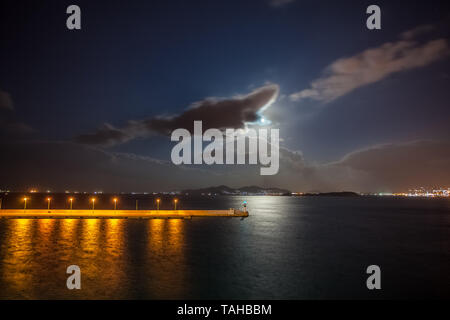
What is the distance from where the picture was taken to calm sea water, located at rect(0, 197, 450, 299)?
24547 mm

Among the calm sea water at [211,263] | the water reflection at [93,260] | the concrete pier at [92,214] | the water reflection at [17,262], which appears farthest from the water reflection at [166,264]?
the concrete pier at [92,214]

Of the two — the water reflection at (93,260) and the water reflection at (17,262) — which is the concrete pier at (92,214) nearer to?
the water reflection at (93,260)

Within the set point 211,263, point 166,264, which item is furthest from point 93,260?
point 211,263

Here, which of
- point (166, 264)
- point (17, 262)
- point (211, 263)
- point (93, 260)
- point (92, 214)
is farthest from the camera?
point (92, 214)

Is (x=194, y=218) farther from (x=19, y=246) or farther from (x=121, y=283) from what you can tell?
(x=121, y=283)

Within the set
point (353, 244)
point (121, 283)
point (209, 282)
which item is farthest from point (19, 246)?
point (353, 244)

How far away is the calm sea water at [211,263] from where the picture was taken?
966 inches

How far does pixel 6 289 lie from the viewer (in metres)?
23.2

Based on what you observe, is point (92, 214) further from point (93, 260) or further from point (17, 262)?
point (93, 260)

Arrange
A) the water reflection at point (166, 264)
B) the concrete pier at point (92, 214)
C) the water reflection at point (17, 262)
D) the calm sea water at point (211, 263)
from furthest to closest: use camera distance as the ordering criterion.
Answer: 1. the concrete pier at point (92, 214)
2. the calm sea water at point (211, 263)
3. the water reflection at point (166, 264)
4. the water reflection at point (17, 262)

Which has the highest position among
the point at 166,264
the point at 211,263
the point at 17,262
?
the point at 17,262

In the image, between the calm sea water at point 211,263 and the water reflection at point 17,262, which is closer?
the water reflection at point 17,262

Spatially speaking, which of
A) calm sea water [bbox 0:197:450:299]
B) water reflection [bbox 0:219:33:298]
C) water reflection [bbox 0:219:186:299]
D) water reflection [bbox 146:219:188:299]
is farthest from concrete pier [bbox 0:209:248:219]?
water reflection [bbox 146:219:188:299]

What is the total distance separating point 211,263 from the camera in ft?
111
